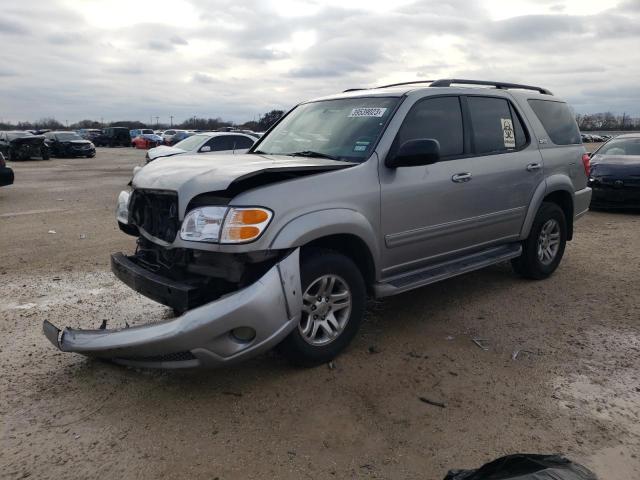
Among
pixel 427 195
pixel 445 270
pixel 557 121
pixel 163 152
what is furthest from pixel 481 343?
pixel 163 152

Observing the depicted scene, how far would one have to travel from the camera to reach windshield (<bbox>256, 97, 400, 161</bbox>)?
420 centimetres

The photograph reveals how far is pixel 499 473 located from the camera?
213cm

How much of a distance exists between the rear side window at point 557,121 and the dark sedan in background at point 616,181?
4659 millimetres

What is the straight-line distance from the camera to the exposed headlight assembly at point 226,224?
325 cm

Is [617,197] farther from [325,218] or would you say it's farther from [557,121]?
[325,218]

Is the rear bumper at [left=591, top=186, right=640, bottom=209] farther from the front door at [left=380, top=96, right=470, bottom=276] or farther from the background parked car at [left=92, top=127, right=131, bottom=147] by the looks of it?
the background parked car at [left=92, top=127, right=131, bottom=147]

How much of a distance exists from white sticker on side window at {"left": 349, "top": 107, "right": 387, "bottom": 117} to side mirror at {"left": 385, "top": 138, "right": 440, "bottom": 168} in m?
0.50

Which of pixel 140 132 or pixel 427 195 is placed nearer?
pixel 427 195

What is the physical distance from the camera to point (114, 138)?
4912cm

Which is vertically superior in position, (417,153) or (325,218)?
(417,153)

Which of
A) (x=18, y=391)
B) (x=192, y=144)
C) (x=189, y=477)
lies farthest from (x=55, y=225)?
(x=189, y=477)

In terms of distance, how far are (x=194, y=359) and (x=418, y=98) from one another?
8.81 ft

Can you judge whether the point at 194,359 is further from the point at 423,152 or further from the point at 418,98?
the point at 418,98

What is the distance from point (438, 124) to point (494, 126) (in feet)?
2.79
